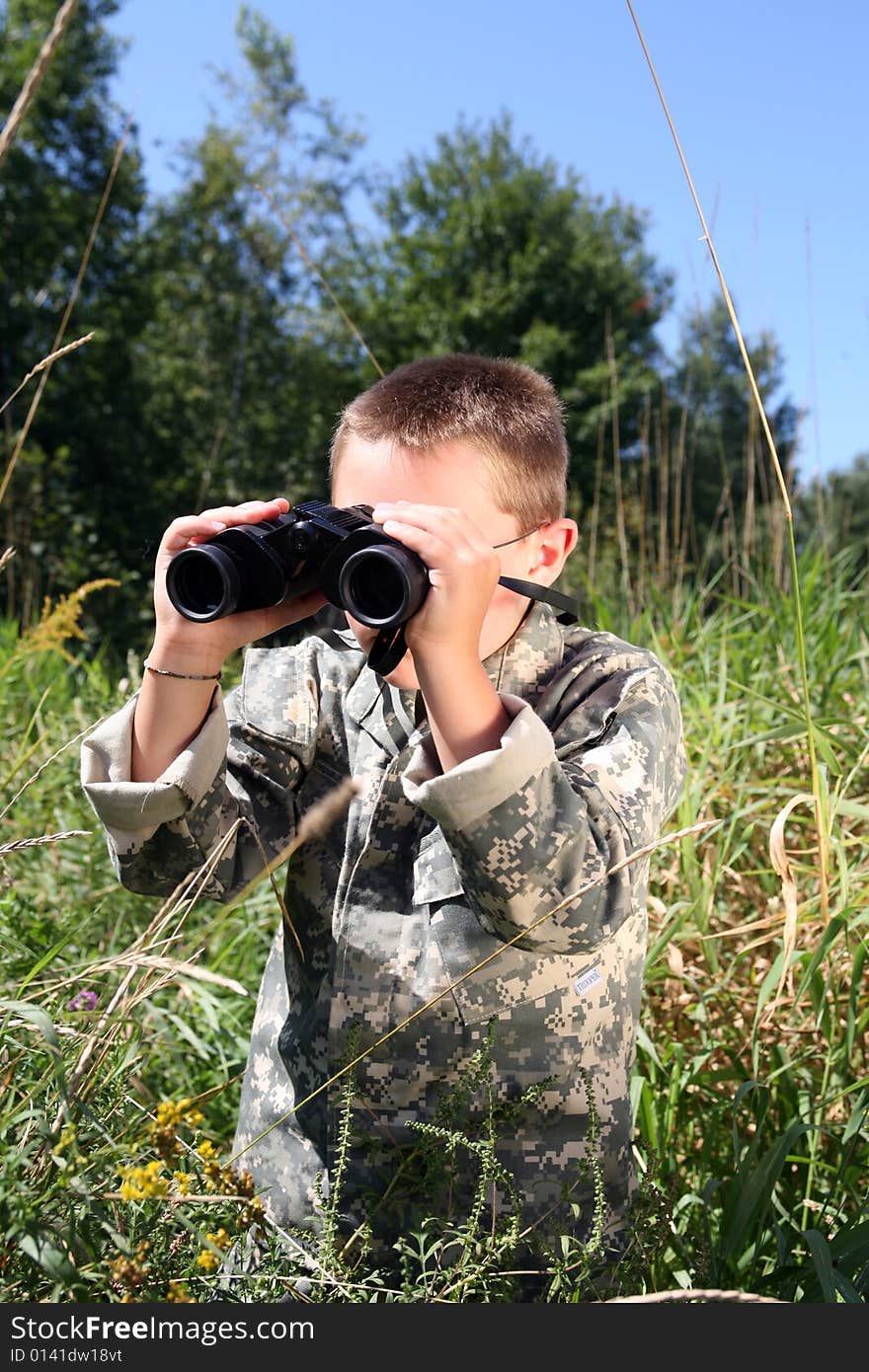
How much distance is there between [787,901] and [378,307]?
2620 cm

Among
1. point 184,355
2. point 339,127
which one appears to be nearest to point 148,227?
point 184,355

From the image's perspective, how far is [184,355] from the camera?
2145 cm

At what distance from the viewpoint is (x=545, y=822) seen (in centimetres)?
110

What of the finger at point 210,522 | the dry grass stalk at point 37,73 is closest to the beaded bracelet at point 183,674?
the finger at point 210,522

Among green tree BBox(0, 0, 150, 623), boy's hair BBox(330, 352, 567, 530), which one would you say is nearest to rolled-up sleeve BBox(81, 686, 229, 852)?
boy's hair BBox(330, 352, 567, 530)

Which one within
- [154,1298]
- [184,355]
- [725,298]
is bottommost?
[154,1298]

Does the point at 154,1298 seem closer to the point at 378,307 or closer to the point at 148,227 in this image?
the point at 148,227

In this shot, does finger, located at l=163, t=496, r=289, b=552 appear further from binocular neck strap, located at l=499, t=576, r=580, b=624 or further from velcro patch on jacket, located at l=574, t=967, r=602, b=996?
velcro patch on jacket, located at l=574, t=967, r=602, b=996

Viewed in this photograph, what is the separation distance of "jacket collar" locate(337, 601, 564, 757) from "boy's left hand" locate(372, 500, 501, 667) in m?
0.29

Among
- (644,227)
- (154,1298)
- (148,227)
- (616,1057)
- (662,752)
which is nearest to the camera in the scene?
(154,1298)

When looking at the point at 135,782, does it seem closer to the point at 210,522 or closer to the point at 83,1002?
the point at 210,522

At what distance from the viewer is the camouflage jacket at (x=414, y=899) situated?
1216 mm

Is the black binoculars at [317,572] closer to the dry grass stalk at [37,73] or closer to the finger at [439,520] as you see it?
the finger at [439,520]

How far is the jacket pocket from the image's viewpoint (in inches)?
52.0
